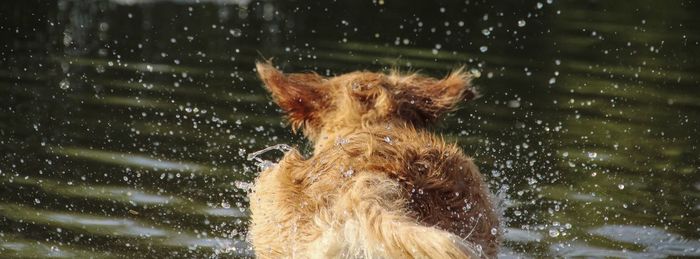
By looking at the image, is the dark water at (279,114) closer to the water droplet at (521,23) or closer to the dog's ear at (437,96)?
the water droplet at (521,23)

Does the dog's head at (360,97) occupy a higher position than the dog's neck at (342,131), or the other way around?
the dog's head at (360,97)

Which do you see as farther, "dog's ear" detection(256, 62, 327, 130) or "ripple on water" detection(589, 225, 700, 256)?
"ripple on water" detection(589, 225, 700, 256)

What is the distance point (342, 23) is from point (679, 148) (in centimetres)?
815

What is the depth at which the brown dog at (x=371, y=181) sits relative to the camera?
14.5 ft

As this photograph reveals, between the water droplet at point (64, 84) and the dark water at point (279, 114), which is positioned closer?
the dark water at point (279, 114)

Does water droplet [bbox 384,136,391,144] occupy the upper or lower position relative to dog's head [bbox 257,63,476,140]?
lower

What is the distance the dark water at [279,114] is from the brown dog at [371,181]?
23.2 inches

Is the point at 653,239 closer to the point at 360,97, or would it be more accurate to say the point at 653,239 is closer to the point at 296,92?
the point at 360,97

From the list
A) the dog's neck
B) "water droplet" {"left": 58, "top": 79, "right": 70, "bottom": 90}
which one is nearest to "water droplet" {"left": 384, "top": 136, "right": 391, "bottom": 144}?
the dog's neck

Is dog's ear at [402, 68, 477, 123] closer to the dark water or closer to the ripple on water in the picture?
the dark water

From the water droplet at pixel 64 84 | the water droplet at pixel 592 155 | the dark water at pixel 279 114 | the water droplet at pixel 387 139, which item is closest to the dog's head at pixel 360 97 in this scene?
the dark water at pixel 279 114

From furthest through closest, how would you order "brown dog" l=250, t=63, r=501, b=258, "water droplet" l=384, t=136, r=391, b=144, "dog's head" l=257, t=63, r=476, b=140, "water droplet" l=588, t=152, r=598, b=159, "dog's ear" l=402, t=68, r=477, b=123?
"water droplet" l=588, t=152, r=598, b=159 → "dog's ear" l=402, t=68, r=477, b=123 → "dog's head" l=257, t=63, r=476, b=140 → "water droplet" l=384, t=136, r=391, b=144 → "brown dog" l=250, t=63, r=501, b=258

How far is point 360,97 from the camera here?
5961 millimetres

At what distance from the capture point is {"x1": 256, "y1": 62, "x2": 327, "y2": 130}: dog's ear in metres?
6.04
